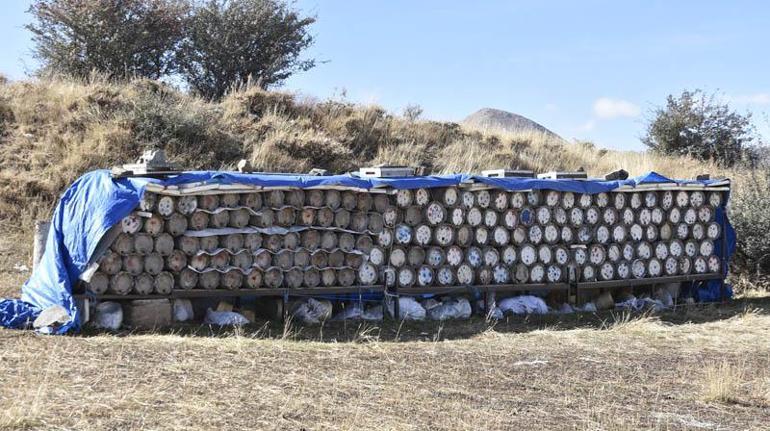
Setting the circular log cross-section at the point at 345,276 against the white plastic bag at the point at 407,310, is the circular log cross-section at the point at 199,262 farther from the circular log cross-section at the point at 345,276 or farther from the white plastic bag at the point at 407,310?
the white plastic bag at the point at 407,310

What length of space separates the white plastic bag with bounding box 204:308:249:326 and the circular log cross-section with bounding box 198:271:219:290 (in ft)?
1.03

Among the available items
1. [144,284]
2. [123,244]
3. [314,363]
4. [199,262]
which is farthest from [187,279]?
[314,363]

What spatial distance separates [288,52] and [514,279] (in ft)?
40.3

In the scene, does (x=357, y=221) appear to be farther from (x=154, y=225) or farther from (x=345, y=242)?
(x=154, y=225)

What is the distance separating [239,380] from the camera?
6.89 meters

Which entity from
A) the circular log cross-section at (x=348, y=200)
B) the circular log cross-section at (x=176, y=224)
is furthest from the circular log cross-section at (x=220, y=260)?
the circular log cross-section at (x=348, y=200)

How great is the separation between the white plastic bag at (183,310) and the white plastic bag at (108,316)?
68cm

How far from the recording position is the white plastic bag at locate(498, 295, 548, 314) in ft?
38.6

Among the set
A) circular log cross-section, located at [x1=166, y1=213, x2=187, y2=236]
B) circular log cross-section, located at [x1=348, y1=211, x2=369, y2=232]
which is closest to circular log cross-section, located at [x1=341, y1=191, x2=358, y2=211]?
circular log cross-section, located at [x1=348, y1=211, x2=369, y2=232]

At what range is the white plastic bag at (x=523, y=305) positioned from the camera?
1177 centimetres

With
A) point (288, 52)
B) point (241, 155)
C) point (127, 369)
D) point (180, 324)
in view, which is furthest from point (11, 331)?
point (288, 52)

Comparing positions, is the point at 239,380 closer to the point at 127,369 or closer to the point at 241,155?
the point at 127,369

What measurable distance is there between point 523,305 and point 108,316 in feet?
18.7

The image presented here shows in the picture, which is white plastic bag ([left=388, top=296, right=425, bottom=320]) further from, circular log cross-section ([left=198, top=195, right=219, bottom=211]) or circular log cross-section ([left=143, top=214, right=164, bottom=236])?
circular log cross-section ([left=143, top=214, right=164, bottom=236])
